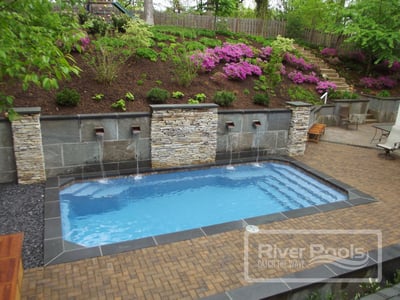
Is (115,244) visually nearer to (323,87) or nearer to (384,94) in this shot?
(323,87)

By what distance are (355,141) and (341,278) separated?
7.97m

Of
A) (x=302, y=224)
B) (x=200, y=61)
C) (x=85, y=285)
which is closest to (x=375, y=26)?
(x=200, y=61)

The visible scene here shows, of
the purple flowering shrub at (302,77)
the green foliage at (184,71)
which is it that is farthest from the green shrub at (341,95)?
the green foliage at (184,71)

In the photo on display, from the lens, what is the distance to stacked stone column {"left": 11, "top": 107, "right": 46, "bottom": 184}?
6.15m

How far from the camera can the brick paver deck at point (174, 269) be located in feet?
11.9

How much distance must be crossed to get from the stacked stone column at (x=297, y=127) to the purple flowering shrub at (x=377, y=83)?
26.9 feet

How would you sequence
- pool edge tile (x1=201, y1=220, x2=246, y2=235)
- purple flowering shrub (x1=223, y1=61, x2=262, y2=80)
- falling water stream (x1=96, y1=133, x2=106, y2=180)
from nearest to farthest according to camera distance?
pool edge tile (x1=201, y1=220, x2=246, y2=235), falling water stream (x1=96, y1=133, x2=106, y2=180), purple flowering shrub (x1=223, y1=61, x2=262, y2=80)

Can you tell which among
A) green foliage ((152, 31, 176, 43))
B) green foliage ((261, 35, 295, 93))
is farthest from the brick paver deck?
green foliage ((152, 31, 176, 43))

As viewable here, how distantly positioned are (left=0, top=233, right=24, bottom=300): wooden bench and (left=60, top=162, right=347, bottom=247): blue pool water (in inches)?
70.7

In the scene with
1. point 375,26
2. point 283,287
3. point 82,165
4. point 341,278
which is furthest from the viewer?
point 375,26

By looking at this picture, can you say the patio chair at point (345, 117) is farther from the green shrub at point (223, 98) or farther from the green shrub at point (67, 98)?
the green shrub at point (67, 98)

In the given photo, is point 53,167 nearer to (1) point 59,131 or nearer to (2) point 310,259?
(1) point 59,131

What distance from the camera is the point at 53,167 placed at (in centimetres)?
689

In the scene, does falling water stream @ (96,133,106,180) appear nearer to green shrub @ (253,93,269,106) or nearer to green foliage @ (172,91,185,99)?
green foliage @ (172,91,185,99)
